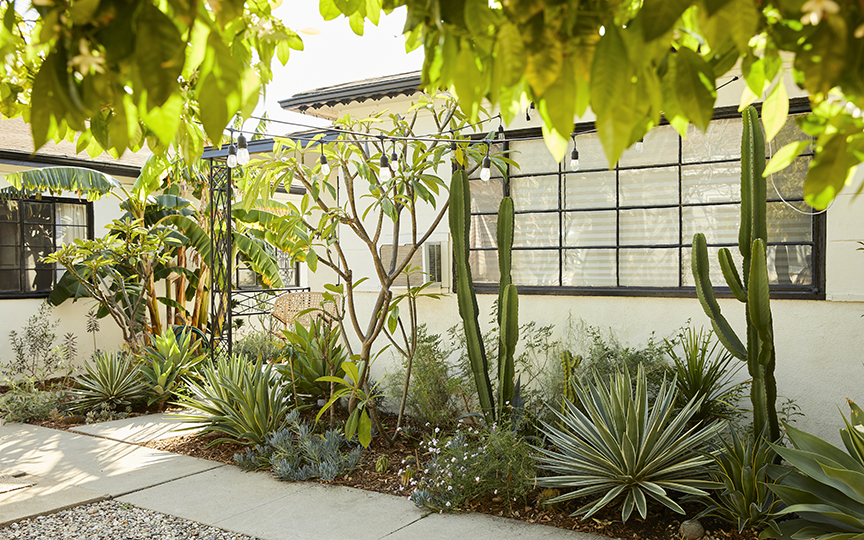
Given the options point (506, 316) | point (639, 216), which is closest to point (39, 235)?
point (506, 316)

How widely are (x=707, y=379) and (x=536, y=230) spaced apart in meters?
2.25

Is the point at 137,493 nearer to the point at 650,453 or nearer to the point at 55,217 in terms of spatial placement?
the point at 650,453

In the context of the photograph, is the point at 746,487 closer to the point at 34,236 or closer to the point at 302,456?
the point at 302,456

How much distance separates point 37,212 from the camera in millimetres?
9906

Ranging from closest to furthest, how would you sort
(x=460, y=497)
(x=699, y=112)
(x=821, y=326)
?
(x=699, y=112) < (x=460, y=497) < (x=821, y=326)

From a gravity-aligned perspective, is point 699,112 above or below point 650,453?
above

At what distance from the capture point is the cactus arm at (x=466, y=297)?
5.20m

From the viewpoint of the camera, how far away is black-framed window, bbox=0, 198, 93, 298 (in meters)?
9.60

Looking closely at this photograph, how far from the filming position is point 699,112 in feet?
3.32

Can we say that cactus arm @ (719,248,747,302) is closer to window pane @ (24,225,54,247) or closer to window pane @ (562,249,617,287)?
window pane @ (562,249,617,287)

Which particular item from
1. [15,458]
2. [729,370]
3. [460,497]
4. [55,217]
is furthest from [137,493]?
[55,217]

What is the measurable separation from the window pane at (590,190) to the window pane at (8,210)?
27.4 feet

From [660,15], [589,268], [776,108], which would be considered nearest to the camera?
[660,15]

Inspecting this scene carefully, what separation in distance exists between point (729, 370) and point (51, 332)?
9.32 metres
